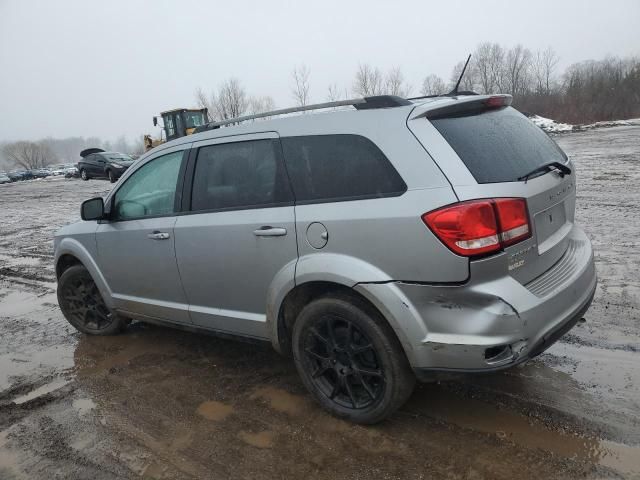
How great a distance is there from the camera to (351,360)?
2834 mm

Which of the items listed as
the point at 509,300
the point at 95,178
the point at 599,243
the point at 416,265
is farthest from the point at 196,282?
the point at 95,178

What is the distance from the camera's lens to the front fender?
4371mm

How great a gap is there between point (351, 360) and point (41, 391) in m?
2.52

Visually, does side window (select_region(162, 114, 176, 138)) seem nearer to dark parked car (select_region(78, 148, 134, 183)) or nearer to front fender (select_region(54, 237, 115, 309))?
dark parked car (select_region(78, 148, 134, 183))

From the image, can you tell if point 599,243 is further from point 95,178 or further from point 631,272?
point 95,178

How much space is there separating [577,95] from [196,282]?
5770 centimetres

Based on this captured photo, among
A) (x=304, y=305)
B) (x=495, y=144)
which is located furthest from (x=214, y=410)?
(x=495, y=144)

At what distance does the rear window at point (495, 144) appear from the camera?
8.32ft

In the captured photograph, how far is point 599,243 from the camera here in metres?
6.24

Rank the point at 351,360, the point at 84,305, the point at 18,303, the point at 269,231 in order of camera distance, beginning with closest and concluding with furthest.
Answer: the point at 351,360 < the point at 269,231 < the point at 84,305 < the point at 18,303

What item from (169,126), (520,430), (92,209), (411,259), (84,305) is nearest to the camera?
(411,259)

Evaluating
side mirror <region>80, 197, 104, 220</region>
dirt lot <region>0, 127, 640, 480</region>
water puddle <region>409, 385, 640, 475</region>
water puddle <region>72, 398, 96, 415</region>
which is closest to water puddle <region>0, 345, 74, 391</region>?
dirt lot <region>0, 127, 640, 480</region>

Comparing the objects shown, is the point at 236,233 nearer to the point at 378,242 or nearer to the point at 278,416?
the point at 378,242

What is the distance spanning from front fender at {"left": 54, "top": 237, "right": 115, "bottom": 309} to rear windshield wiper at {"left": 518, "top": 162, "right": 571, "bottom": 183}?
3527 millimetres
